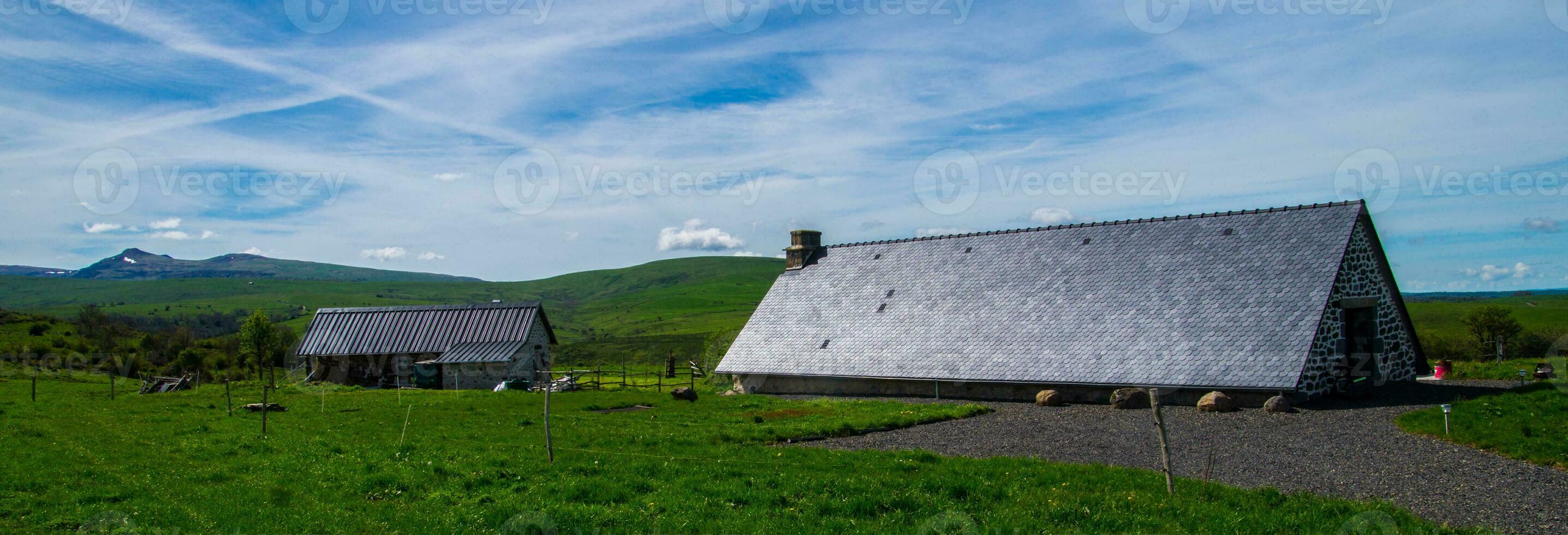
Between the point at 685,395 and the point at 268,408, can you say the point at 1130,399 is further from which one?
the point at 268,408

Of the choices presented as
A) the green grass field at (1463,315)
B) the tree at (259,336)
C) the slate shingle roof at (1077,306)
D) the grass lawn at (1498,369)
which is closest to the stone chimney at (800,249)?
the slate shingle roof at (1077,306)

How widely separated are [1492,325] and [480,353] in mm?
42122

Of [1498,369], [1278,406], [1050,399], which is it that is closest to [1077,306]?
[1050,399]

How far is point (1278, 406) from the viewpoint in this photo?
19828mm

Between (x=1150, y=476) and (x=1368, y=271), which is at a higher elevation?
(x=1368, y=271)

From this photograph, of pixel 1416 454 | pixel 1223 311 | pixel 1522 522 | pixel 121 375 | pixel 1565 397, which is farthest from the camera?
pixel 121 375

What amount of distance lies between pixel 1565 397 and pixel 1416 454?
6.55 metres

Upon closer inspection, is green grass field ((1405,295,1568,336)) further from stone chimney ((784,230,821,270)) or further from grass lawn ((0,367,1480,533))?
grass lawn ((0,367,1480,533))

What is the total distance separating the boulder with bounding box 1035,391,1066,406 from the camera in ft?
76.3

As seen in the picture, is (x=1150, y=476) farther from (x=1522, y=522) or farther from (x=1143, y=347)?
(x=1143, y=347)

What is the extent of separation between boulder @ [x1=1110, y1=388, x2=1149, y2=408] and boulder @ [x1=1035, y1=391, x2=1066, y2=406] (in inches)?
59.4

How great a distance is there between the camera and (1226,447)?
50.5 feet

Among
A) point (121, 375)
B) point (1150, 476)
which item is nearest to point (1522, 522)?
point (1150, 476)

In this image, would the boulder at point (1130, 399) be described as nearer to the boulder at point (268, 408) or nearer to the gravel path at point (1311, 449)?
the gravel path at point (1311, 449)
